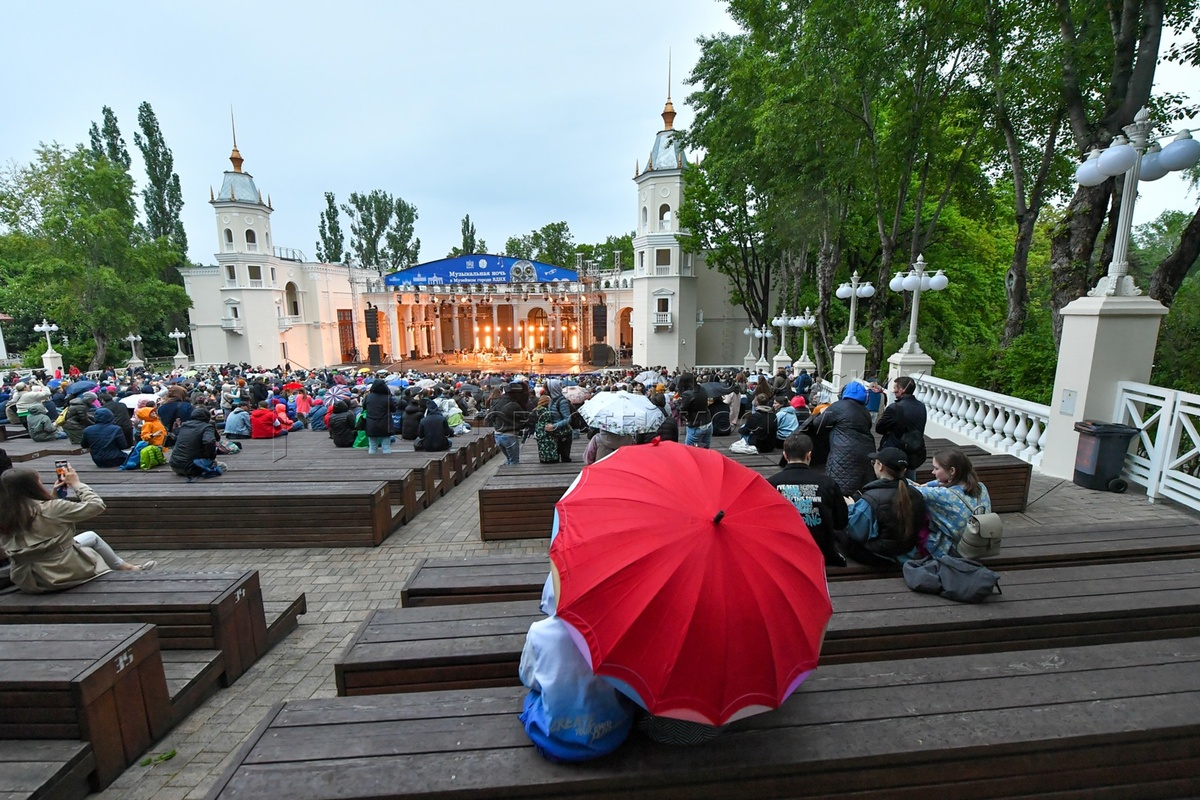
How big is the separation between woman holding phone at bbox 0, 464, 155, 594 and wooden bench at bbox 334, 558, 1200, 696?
2438mm

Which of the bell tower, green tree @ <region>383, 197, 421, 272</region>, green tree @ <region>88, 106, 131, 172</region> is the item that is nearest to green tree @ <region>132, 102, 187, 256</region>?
green tree @ <region>88, 106, 131, 172</region>

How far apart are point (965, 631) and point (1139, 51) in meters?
8.96

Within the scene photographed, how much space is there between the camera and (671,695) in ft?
4.65

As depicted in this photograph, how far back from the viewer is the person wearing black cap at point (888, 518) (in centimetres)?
301

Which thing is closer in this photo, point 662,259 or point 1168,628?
point 1168,628

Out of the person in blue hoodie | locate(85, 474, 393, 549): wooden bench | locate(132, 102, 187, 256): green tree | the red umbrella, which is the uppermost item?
locate(132, 102, 187, 256): green tree

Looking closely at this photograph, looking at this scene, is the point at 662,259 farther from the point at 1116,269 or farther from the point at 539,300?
the point at 1116,269

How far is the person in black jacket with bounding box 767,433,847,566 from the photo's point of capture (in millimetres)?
3086

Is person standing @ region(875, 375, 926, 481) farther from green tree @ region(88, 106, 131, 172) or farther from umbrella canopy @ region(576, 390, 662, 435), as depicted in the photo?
green tree @ region(88, 106, 131, 172)

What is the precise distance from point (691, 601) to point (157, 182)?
60830 millimetres

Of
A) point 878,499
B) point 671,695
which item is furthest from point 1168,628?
point 671,695

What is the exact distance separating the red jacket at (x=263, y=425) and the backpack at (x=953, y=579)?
11010 mm

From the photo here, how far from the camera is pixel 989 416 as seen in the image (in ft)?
25.2

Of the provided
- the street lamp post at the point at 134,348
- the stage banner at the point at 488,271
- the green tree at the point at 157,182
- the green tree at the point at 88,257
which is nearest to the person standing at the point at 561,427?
the stage banner at the point at 488,271
